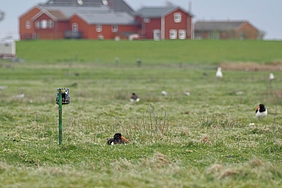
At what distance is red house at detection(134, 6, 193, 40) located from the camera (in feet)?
382

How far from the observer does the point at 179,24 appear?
118 meters

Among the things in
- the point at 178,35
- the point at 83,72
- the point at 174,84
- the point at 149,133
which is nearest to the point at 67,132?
the point at 149,133

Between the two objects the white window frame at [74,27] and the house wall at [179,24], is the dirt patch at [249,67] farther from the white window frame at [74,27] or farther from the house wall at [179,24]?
the white window frame at [74,27]

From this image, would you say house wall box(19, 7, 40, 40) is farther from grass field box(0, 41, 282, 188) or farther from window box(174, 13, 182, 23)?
grass field box(0, 41, 282, 188)

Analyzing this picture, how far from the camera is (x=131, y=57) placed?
75062 millimetres

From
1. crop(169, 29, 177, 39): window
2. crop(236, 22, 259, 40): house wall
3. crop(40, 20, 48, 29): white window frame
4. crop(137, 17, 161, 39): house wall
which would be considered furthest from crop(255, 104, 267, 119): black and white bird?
crop(236, 22, 259, 40): house wall

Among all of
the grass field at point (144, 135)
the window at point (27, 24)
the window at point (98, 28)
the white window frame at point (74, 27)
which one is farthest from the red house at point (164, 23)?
the grass field at point (144, 135)

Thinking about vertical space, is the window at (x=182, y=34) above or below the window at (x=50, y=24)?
below

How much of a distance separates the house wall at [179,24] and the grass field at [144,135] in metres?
74.9

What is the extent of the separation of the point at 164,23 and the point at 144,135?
334ft

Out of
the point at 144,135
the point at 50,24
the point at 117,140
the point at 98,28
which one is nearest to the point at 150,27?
the point at 98,28

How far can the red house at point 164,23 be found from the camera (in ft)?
382

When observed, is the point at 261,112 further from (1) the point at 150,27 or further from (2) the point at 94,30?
(1) the point at 150,27

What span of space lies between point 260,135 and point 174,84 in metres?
23.1
